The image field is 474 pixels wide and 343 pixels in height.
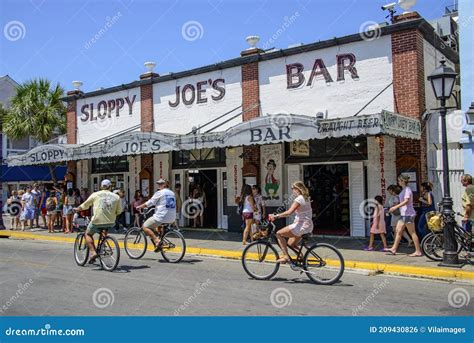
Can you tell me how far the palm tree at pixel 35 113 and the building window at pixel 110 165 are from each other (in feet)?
6.71

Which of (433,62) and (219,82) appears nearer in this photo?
(433,62)

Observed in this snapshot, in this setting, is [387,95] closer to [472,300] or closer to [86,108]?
[472,300]

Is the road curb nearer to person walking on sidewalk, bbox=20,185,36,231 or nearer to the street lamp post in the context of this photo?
the street lamp post

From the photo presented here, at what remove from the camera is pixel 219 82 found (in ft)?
56.5

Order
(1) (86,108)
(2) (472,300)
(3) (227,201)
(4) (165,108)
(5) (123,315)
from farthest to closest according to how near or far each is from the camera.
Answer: (1) (86,108), (4) (165,108), (3) (227,201), (2) (472,300), (5) (123,315)

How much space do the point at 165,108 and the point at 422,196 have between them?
10.7 m

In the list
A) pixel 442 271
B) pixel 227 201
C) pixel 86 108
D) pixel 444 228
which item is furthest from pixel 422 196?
pixel 86 108

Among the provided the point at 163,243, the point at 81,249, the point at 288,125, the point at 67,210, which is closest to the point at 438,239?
the point at 288,125
